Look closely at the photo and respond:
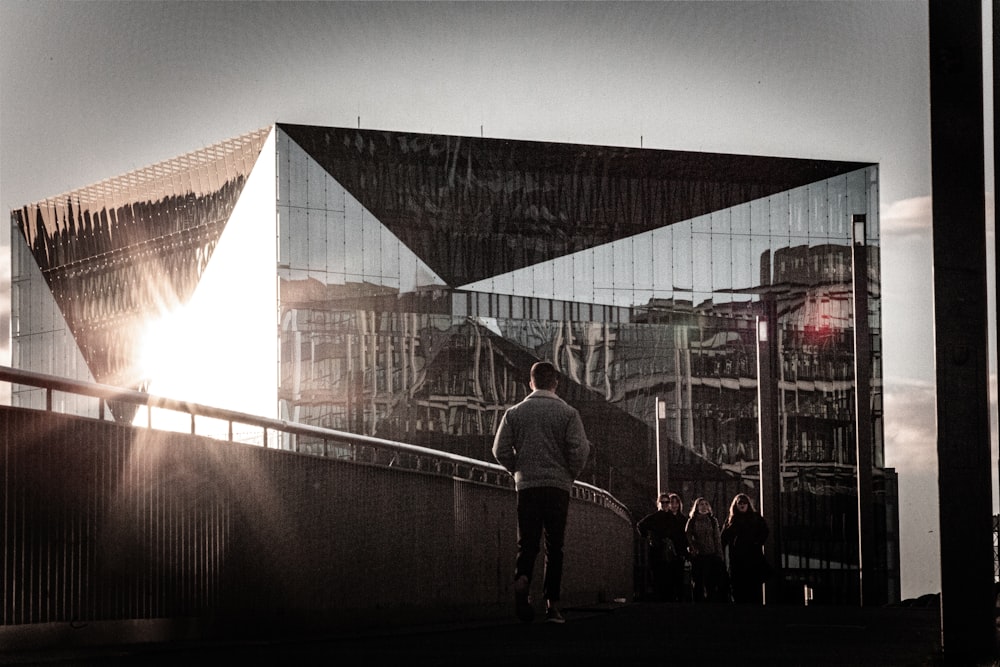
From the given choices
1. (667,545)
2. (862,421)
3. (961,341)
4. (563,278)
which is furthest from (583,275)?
(961,341)

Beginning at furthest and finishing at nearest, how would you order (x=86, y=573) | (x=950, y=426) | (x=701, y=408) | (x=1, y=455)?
1. (x=701, y=408)
2. (x=86, y=573)
3. (x=1, y=455)
4. (x=950, y=426)

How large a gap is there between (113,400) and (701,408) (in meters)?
57.6

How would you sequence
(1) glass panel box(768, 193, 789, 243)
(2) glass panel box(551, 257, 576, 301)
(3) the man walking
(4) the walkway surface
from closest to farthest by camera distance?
(4) the walkway surface < (3) the man walking < (2) glass panel box(551, 257, 576, 301) < (1) glass panel box(768, 193, 789, 243)

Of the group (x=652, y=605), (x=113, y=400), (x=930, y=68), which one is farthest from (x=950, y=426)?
(x=652, y=605)

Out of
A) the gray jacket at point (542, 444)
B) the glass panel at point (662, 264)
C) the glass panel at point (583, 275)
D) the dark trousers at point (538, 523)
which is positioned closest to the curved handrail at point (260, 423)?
the gray jacket at point (542, 444)

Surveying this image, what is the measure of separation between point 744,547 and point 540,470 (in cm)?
962

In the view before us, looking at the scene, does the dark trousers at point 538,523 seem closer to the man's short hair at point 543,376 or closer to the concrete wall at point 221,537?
the man's short hair at point 543,376

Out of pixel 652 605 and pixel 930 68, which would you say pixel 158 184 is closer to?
pixel 652 605

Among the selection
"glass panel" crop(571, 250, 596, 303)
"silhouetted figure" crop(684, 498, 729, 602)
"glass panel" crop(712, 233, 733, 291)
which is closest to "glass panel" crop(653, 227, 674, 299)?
"glass panel" crop(712, 233, 733, 291)

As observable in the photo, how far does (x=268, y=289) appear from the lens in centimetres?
5906

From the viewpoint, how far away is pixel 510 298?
62594 millimetres

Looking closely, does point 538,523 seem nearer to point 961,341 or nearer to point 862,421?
point 961,341

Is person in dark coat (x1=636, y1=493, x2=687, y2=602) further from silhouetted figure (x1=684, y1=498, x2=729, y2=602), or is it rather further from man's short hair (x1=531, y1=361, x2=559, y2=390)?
man's short hair (x1=531, y1=361, x2=559, y2=390)

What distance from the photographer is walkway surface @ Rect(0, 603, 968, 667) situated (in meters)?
7.62
